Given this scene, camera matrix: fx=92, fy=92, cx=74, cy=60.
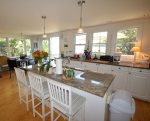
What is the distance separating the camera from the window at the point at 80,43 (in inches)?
171

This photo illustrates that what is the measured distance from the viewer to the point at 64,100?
4.10 feet

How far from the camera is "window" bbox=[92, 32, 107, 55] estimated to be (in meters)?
3.76

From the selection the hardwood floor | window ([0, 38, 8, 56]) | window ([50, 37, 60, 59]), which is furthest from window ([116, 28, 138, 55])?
window ([0, 38, 8, 56])

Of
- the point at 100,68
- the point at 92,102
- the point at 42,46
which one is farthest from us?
the point at 42,46

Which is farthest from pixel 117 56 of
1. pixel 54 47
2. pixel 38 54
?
pixel 54 47

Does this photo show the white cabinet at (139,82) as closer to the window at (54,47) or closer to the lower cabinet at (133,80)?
the lower cabinet at (133,80)

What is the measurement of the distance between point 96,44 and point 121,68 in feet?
5.46

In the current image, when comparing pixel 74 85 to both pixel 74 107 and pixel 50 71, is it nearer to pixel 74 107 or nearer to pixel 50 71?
pixel 74 107

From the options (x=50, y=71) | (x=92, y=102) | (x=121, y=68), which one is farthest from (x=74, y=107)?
(x=121, y=68)

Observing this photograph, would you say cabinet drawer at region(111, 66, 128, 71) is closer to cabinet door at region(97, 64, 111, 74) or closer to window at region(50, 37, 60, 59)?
cabinet door at region(97, 64, 111, 74)

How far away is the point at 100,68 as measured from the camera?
305cm

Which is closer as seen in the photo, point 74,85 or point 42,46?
point 74,85

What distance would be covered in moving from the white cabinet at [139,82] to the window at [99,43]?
1567 mm

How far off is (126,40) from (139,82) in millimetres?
1515
